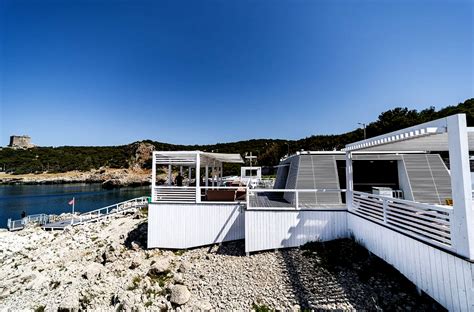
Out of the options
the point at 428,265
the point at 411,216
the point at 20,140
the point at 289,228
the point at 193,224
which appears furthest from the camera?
the point at 20,140

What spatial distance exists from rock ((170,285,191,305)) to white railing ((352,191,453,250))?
5341mm

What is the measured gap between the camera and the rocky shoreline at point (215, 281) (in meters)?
5.06

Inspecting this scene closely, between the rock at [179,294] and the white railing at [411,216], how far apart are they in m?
5.34

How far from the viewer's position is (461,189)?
11.7 feet

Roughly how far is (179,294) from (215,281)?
3.53 feet

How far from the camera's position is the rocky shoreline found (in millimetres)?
5062

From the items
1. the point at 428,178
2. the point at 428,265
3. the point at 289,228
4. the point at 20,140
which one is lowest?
the point at 289,228

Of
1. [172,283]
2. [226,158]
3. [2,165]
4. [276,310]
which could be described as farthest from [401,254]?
[2,165]

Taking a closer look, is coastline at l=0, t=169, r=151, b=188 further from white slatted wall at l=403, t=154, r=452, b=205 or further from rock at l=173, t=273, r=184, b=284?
white slatted wall at l=403, t=154, r=452, b=205

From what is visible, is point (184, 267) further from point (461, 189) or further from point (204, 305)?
point (461, 189)

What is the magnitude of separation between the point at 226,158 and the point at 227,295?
255 inches

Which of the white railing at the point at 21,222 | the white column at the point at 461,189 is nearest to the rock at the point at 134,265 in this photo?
the white column at the point at 461,189

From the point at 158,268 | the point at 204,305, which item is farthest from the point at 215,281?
the point at 158,268

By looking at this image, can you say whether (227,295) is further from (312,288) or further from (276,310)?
(312,288)
